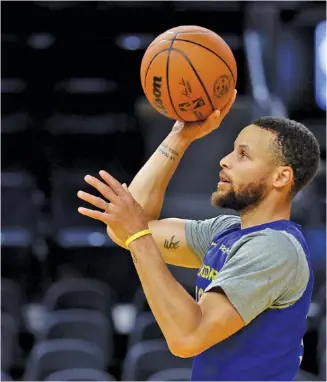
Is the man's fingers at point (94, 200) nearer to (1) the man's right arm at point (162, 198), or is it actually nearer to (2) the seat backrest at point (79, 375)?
(1) the man's right arm at point (162, 198)

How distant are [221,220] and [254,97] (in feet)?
12.6

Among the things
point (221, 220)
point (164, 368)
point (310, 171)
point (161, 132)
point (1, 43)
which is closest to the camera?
point (310, 171)

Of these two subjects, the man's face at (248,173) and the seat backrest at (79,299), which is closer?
the man's face at (248,173)

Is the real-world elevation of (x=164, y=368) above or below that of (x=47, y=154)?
below

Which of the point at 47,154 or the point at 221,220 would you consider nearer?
the point at 221,220

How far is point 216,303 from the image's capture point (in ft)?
7.16

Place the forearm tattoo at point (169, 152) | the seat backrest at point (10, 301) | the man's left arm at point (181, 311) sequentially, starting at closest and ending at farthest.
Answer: the man's left arm at point (181, 311), the forearm tattoo at point (169, 152), the seat backrest at point (10, 301)

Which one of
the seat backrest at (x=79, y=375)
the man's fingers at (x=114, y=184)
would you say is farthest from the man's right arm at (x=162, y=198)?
the seat backrest at (x=79, y=375)

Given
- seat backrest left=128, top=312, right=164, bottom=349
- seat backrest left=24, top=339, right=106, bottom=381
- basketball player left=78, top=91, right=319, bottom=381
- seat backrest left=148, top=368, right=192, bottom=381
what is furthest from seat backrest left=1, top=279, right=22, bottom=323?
basketball player left=78, top=91, right=319, bottom=381

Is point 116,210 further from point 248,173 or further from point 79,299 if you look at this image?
point 79,299

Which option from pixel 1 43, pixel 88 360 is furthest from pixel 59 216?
pixel 88 360

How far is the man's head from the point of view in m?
2.43

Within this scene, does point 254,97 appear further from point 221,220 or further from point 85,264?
point 221,220

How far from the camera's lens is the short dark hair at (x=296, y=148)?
2439 mm
